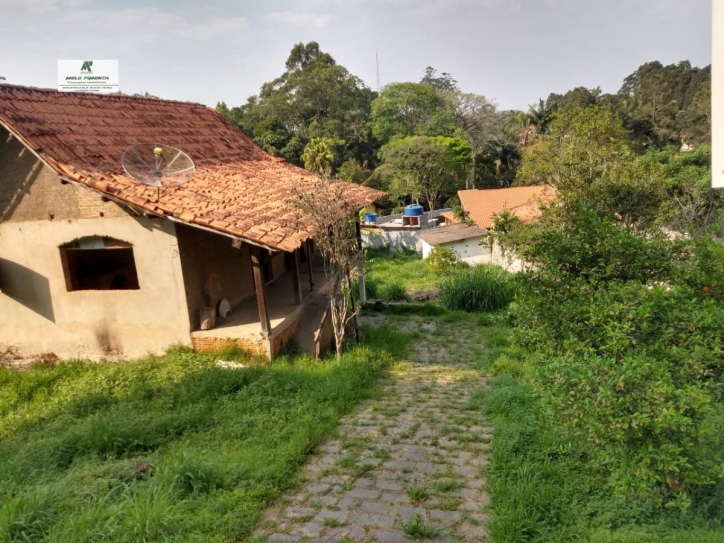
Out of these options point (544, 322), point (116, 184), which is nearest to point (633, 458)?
point (544, 322)

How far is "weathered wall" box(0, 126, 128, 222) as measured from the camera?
323 inches

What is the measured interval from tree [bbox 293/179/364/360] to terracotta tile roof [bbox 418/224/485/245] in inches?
529

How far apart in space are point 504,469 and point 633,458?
1640mm

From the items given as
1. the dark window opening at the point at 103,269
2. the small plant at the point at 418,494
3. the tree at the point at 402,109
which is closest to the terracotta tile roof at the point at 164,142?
the dark window opening at the point at 103,269

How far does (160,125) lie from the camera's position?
1131 centimetres

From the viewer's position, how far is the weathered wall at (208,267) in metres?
8.34

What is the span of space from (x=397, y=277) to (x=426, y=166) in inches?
638

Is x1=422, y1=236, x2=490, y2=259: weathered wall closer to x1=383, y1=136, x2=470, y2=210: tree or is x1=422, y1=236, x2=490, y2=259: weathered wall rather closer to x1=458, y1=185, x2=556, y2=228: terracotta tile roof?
x1=458, y1=185, x2=556, y2=228: terracotta tile roof

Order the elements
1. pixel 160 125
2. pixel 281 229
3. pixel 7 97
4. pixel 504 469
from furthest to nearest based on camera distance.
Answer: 1. pixel 160 125
2. pixel 7 97
3. pixel 281 229
4. pixel 504 469

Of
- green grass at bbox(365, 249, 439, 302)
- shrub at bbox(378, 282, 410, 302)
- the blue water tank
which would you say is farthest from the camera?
the blue water tank

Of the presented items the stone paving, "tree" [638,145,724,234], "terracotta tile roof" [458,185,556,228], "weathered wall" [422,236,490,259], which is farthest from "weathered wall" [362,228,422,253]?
the stone paving

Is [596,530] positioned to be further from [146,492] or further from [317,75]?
[317,75]

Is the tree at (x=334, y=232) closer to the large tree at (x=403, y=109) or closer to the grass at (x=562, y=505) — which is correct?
the grass at (x=562, y=505)

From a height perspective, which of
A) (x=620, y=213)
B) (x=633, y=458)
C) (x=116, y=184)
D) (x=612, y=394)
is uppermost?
(x=116, y=184)
